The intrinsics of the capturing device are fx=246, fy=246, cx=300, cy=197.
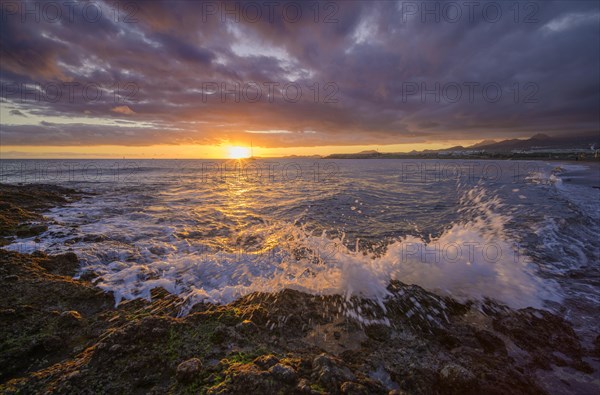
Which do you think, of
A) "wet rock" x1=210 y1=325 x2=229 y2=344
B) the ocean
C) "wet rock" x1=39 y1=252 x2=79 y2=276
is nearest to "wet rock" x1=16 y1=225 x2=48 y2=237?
the ocean

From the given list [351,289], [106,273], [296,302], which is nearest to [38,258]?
[106,273]

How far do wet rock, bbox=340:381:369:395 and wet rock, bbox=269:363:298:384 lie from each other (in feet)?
1.83

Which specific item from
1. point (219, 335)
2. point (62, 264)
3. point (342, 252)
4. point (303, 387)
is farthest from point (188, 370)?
point (62, 264)

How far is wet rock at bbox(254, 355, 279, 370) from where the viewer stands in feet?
10.1

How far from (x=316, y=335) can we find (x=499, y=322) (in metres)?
3.41

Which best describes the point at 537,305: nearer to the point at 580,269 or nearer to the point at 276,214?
the point at 580,269

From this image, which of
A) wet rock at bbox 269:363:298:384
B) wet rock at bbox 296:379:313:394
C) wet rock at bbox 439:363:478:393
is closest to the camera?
wet rock at bbox 296:379:313:394

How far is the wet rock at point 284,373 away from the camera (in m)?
2.85

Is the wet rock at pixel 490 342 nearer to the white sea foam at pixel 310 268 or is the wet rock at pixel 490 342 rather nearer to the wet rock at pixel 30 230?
the white sea foam at pixel 310 268

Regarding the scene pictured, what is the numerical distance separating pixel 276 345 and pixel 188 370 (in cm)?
126

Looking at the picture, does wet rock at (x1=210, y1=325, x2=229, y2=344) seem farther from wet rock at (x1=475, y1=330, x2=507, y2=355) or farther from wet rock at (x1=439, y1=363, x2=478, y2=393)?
wet rock at (x1=475, y1=330, x2=507, y2=355)

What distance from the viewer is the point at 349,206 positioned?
15.6 m

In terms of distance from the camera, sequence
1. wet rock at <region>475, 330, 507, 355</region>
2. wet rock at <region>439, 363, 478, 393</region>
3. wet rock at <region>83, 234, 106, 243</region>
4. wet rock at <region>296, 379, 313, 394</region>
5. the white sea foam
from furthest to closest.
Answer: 1. wet rock at <region>83, 234, 106, 243</region>
2. the white sea foam
3. wet rock at <region>475, 330, 507, 355</region>
4. wet rock at <region>439, 363, 478, 393</region>
5. wet rock at <region>296, 379, 313, 394</region>

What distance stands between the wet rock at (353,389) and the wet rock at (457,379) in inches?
43.1
